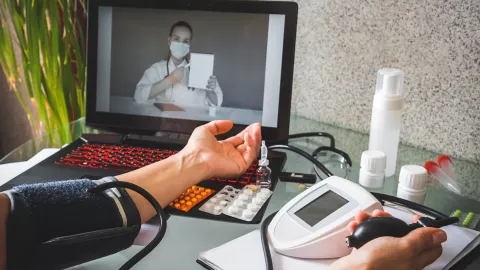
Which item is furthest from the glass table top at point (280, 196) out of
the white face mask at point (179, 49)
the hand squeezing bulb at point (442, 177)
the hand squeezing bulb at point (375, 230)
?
the white face mask at point (179, 49)

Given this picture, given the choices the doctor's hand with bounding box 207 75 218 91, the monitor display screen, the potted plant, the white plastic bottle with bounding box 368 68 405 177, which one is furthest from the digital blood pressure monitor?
the potted plant

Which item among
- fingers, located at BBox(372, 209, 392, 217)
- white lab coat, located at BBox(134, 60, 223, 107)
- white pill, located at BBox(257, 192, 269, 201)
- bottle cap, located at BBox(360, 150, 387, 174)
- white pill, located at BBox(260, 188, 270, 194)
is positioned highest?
white lab coat, located at BBox(134, 60, 223, 107)

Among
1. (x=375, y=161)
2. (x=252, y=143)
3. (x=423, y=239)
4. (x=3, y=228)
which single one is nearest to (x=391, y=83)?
(x=375, y=161)

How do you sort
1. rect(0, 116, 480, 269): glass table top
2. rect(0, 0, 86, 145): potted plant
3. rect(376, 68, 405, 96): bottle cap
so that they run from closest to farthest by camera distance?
rect(0, 116, 480, 269): glass table top, rect(376, 68, 405, 96): bottle cap, rect(0, 0, 86, 145): potted plant

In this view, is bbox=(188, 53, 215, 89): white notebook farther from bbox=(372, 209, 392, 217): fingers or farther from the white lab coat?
bbox=(372, 209, 392, 217): fingers

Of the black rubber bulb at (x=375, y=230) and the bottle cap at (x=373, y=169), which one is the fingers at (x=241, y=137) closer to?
the bottle cap at (x=373, y=169)

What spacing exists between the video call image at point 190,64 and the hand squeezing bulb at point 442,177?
0.27 meters

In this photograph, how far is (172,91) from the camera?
3.19 feet

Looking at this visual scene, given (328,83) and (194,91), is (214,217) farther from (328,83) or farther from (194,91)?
(328,83)

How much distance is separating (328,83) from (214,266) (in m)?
0.60

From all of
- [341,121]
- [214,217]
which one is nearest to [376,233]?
[214,217]

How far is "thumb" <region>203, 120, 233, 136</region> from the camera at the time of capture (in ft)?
2.85

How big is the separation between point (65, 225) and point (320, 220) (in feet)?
0.97

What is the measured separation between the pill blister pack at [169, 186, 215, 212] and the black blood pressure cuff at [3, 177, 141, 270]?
88 mm
